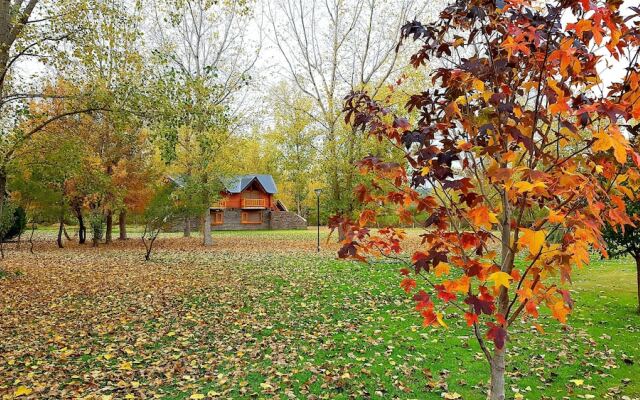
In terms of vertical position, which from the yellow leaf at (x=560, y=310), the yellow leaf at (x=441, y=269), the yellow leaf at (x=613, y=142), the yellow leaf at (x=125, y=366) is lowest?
the yellow leaf at (x=125, y=366)

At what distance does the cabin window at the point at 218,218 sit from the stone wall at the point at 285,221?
18.5 feet

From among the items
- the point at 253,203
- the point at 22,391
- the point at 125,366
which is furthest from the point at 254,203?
the point at 22,391

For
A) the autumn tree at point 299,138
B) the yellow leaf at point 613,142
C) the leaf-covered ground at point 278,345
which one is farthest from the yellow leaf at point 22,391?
the autumn tree at point 299,138

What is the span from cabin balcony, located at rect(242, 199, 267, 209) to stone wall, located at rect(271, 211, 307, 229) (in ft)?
4.98

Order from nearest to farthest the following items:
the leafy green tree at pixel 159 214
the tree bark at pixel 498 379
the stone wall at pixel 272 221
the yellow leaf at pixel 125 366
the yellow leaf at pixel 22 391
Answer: the tree bark at pixel 498 379, the yellow leaf at pixel 22 391, the yellow leaf at pixel 125 366, the leafy green tree at pixel 159 214, the stone wall at pixel 272 221

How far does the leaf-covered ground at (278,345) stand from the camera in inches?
186

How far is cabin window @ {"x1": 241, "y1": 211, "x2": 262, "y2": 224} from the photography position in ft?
154

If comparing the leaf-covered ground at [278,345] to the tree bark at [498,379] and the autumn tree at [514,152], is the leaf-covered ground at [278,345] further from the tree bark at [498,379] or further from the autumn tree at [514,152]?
the autumn tree at [514,152]

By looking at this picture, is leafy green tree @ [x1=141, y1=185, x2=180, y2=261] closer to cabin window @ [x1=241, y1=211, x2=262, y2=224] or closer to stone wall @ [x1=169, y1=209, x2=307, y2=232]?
stone wall @ [x1=169, y1=209, x2=307, y2=232]

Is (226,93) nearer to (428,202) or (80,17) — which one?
(80,17)

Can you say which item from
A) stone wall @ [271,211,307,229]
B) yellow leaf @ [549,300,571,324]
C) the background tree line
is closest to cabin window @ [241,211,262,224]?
stone wall @ [271,211,307,229]

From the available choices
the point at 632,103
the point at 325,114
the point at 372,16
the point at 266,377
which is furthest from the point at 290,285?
the point at 372,16

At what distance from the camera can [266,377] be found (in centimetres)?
502

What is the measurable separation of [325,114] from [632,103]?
67.6ft
